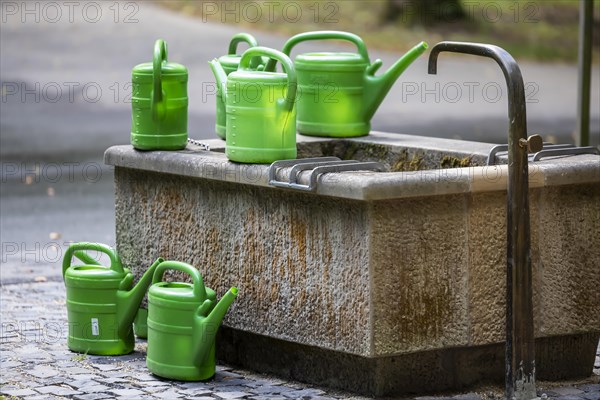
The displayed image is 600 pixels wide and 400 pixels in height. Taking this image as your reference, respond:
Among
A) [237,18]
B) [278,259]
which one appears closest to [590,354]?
[278,259]

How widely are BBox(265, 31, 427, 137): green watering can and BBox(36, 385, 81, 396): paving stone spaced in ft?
6.58

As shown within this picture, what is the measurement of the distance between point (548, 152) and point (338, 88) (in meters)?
1.32

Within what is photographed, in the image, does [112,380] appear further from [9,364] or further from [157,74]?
[157,74]

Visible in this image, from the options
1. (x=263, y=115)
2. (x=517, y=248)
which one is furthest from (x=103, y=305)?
(x=517, y=248)

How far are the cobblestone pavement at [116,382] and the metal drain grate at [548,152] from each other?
0.99 meters

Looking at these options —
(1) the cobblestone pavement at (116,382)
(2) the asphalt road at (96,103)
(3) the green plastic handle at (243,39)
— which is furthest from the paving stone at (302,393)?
(2) the asphalt road at (96,103)

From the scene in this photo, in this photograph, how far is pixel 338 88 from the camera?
6699 mm

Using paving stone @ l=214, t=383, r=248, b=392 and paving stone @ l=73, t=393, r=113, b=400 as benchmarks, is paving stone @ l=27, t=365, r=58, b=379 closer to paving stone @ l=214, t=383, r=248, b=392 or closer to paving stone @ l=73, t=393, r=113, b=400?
paving stone @ l=73, t=393, r=113, b=400

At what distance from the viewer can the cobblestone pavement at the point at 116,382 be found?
5.43 metres

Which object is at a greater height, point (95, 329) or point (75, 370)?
point (95, 329)

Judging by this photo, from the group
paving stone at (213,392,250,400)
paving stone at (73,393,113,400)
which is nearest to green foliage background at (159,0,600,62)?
→ paving stone at (213,392,250,400)

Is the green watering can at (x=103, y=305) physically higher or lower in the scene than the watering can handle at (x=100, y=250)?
lower

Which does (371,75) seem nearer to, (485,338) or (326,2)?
(485,338)

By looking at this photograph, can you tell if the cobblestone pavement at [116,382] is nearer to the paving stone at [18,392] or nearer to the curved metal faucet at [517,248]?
the paving stone at [18,392]
